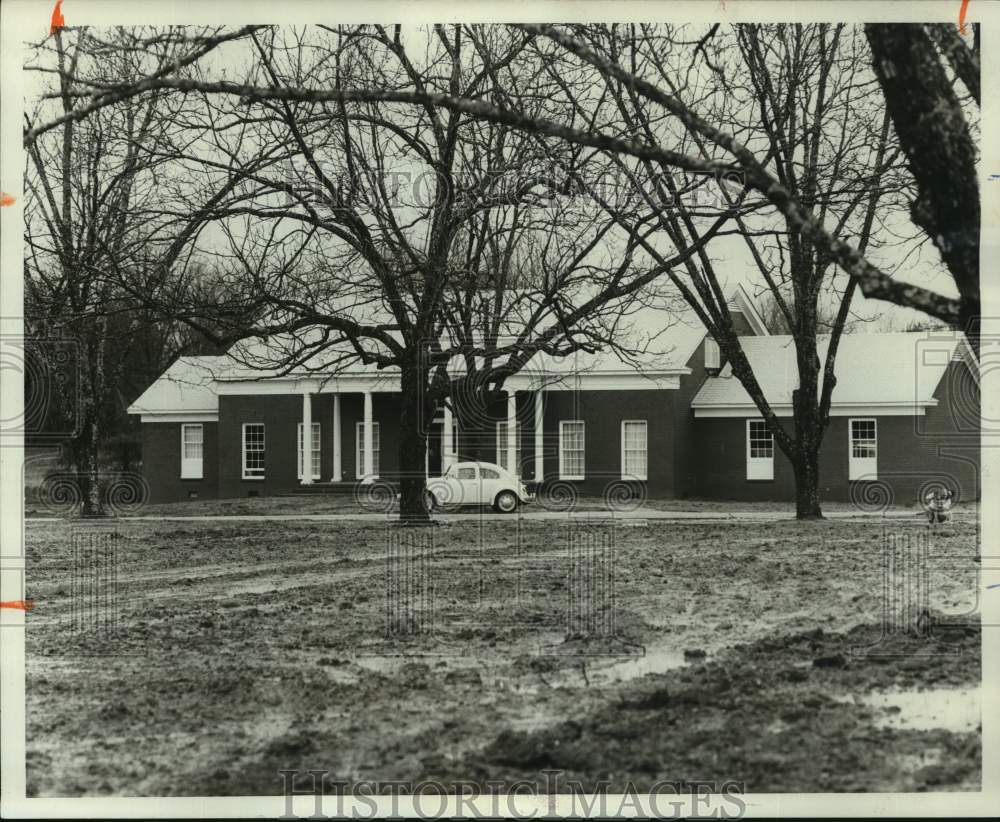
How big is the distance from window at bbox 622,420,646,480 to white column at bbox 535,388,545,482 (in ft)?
7.11

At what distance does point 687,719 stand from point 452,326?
8.58 meters

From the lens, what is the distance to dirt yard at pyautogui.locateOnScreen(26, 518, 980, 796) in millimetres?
6738

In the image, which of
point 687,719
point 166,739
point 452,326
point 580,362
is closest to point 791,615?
point 687,719

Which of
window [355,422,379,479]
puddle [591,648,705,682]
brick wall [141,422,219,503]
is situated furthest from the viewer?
window [355,422,379,479]

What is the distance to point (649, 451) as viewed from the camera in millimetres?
21484

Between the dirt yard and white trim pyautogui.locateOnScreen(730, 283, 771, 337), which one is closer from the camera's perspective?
the dirt yard

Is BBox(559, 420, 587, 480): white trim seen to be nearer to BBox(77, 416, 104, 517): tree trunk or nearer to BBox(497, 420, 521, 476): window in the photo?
BBox(497, 420, 521, 476): window

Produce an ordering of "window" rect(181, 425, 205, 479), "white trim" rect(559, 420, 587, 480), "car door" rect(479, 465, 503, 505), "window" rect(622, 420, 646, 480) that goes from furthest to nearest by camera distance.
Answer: "window" rect(622, 420, 646, 480) < "white trim" rect(559, 420, 587, 480) < "window" rect(181, 425, 205, 479) < "car door" rect(479, 465, 503, 505)

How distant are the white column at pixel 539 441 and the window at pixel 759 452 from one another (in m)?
5.09

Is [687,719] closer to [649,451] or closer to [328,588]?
[328,588]

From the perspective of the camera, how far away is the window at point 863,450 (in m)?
21.0

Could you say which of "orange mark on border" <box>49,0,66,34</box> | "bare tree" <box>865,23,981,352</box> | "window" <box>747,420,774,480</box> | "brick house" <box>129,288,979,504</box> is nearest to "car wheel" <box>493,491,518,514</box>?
"brick house" <box>129,288,979,504</box>

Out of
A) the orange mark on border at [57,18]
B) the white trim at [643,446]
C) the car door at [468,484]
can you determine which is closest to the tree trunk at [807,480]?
the white trim at [643,446]

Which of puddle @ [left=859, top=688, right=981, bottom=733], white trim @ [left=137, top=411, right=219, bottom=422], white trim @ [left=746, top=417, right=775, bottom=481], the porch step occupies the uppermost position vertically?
white trim @ [left=137, top=411, right=219, bottom=422]
